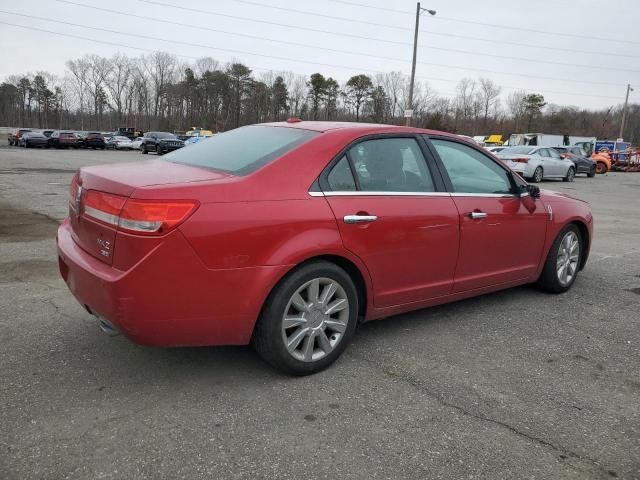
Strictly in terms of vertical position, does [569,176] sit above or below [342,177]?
below

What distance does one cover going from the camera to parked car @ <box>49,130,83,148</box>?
44.3 meters

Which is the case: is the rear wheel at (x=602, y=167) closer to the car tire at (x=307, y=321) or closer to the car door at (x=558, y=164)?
the car door at (x=558, y=164)

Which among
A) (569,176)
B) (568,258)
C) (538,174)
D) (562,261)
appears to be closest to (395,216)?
(562,261)

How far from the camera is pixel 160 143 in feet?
125

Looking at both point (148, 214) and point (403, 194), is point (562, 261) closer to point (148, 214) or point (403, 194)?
point (403, 194)

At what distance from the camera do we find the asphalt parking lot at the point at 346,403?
2461mm

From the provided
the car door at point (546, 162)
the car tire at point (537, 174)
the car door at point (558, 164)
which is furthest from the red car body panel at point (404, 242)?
the car door at point (558, 164)

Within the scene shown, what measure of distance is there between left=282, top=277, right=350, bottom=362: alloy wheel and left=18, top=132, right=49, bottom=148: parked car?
47178 mm

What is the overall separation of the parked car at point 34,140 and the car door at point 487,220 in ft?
153

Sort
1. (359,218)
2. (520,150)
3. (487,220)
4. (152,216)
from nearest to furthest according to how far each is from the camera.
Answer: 1. (152,216)
2. (359,218)
3. (487,220)
4. (520,150)

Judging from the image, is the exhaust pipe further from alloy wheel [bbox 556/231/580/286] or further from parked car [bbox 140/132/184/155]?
parked car [bbox 140/132/184/155]

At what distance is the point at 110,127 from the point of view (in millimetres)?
103562

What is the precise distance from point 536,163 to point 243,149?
2044 cm

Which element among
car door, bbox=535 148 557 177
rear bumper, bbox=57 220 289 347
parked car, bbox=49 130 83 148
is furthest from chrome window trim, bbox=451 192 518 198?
parked car, bbox=49 130 83 148
